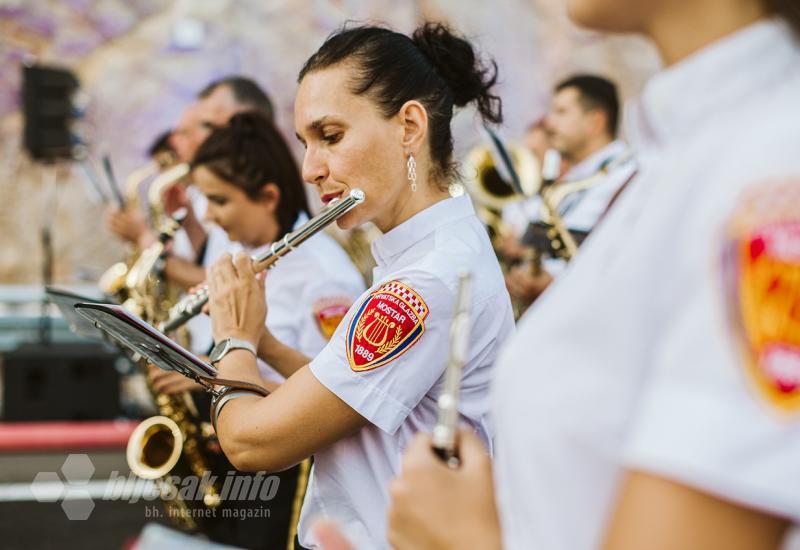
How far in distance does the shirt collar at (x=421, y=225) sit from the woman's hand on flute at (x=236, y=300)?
30 cm

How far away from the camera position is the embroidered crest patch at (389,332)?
1.59 m

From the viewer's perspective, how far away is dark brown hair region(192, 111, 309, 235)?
3.27 metres

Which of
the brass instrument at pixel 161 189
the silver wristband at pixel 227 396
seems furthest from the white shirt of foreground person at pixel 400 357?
the brass instrument at pixel 161 189

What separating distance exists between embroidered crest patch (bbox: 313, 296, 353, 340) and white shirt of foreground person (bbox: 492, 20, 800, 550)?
1931 mm

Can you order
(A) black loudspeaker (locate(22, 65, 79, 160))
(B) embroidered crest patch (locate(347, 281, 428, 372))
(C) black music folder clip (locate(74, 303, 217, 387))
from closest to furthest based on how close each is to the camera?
(B) embroidered crest patch (locate(347, 281, 428, 372))
(C) black music folder clip (locate(74, 303, 217, 387))
(A) black loudspeaker (locate(22, 65, 79, 160))

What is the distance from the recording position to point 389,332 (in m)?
1.59

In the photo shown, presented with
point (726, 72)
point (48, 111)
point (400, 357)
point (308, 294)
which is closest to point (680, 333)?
point (726, 72)

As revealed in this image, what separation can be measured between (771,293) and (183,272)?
3.34m

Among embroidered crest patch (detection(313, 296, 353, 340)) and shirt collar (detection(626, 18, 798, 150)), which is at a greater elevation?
shirt collar (detection(626, 18, 798, 150))

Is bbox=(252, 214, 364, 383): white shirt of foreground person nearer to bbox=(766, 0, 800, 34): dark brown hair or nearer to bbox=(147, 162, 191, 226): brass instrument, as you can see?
bbox=(147, 162, 191, 226): brass instrument

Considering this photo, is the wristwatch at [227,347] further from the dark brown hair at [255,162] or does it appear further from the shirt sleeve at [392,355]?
the dark brown hair at [255,162]

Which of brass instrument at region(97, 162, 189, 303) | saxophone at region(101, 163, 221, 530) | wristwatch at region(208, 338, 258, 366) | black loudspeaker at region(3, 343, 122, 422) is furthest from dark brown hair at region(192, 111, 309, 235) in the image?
black loudspeaker at region(3, 343, 122, 422)

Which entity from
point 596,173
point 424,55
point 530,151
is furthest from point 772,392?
point 530,151

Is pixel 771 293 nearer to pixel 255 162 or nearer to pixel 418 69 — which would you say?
pixel 418 69
